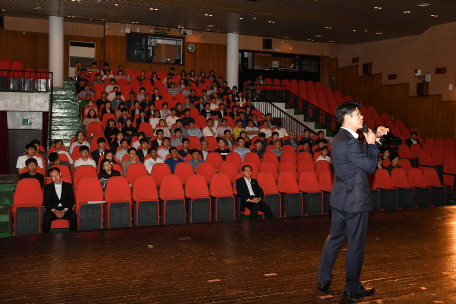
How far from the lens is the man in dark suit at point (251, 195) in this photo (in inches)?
209

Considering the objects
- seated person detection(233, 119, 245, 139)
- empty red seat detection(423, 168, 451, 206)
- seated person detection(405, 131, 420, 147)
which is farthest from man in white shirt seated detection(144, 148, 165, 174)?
seated person detection(405, 131, 420, 147)

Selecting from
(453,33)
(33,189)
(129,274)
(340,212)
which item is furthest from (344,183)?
(453,33)

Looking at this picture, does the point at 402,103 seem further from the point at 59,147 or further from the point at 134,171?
the point at 59,147

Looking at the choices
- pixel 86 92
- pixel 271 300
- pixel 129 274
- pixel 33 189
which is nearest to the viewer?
pixel 271 300

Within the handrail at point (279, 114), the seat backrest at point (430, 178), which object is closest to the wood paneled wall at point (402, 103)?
the handrail at point (279, 114)

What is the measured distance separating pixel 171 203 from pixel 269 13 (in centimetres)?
699

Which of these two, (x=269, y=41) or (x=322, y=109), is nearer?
(x=322, y=109)

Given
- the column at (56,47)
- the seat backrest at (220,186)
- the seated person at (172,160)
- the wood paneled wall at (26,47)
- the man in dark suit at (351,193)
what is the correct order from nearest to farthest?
the man in dark suit at (351,193), the seat backrest at (220,186), the seated person at (172,160), the column at (56,47), the wood paneled wall at (26,47)

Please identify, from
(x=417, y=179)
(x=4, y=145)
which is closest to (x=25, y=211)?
(x=417, y=179)

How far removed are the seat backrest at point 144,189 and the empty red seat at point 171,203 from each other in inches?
4.8

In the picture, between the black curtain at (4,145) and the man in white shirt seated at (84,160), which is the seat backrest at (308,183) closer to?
the man in white shirt seated at (84,160)

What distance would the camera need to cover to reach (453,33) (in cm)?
1080

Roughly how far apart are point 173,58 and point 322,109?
5.56m

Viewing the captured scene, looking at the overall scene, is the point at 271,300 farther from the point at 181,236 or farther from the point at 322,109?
the point at 322,109
